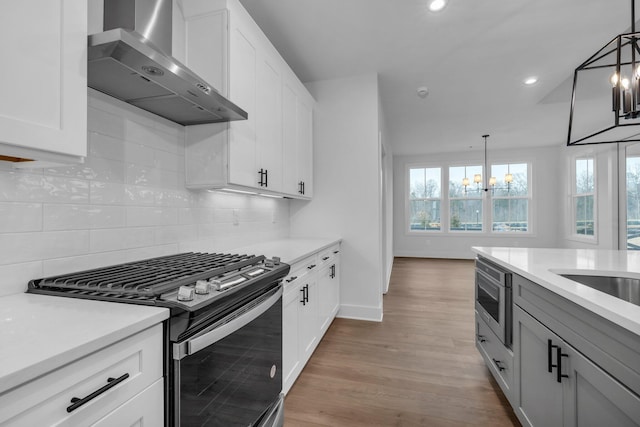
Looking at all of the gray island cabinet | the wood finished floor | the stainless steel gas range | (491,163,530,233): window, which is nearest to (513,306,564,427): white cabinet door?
the gray island cabinet

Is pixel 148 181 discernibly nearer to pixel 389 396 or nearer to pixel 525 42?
pixel 389 396

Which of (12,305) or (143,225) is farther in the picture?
(143,225)

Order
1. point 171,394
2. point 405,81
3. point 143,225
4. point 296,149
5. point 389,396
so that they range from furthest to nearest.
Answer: point 405,81 → point 296,149 → point 389,396 → point 143,225 → point 171,394

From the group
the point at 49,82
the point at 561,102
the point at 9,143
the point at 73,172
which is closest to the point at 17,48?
the point at 49,82

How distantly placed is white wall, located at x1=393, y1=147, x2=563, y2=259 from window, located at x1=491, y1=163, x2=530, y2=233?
172 millimetres

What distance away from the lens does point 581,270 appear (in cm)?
158

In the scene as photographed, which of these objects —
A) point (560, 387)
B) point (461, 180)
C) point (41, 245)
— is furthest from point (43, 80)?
point (461, 180)

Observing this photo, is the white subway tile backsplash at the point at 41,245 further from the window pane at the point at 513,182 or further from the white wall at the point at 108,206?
the window pane at the point at 513,182

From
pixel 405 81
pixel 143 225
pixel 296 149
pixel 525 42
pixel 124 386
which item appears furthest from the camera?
pixel 405 81

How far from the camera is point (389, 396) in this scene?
79.2 inches

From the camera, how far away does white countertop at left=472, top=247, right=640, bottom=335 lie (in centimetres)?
92

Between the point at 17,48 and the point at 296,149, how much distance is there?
229 cm

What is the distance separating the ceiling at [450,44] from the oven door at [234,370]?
90.5 inches

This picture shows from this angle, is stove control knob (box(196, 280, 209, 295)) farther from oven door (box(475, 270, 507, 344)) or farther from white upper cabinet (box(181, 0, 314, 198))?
oven door (box(475, 270, 507, 344))
